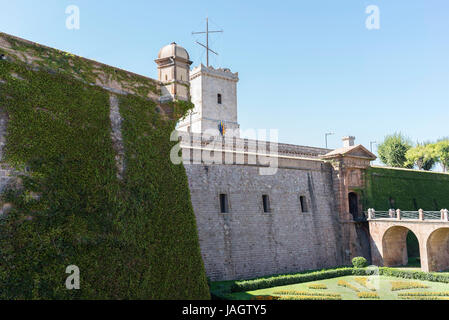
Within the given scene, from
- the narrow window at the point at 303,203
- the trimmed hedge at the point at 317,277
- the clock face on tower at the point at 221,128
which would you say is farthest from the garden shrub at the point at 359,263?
the clock face on tower at the point at 221,128

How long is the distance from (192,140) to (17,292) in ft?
57.4

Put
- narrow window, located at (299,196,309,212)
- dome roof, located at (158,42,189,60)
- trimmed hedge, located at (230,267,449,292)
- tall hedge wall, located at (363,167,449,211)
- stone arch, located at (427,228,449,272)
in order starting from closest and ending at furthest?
dome roof, located at (158,42,189,60) → trimmed hedge, located at (230,267,449,292) → stone arch, located at (427,228,449,272) → narrow window, located at (299,196,309,212) → tall hedge wall, located at (363,167,449,211)

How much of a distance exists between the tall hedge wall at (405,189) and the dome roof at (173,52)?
67.0 ft

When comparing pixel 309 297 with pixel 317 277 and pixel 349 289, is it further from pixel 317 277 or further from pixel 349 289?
pixel 317 277

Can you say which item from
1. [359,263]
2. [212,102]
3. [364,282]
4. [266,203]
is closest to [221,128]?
[212,102]

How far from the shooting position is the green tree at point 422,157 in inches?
1865

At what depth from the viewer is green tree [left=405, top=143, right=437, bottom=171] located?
1865 inches

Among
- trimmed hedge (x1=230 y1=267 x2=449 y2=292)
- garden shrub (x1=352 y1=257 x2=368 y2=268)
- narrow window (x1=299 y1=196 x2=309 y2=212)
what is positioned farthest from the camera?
narrow window (x1=299 y1=196 x2=309 y2=212)

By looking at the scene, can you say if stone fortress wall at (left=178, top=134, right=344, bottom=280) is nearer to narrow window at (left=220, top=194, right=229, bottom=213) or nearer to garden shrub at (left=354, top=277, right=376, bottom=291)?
narrow window at (left=220, top=194, right=229, bottom=213)

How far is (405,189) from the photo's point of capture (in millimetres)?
33156

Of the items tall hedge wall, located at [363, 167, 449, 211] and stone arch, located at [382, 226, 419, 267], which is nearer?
stone arch, located at [382, 226, 419, 267]

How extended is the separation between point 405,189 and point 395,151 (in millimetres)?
18499

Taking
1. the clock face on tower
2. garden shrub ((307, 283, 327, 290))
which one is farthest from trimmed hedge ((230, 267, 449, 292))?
the clock face on tower

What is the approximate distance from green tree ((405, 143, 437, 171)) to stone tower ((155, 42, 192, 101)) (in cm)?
4163
